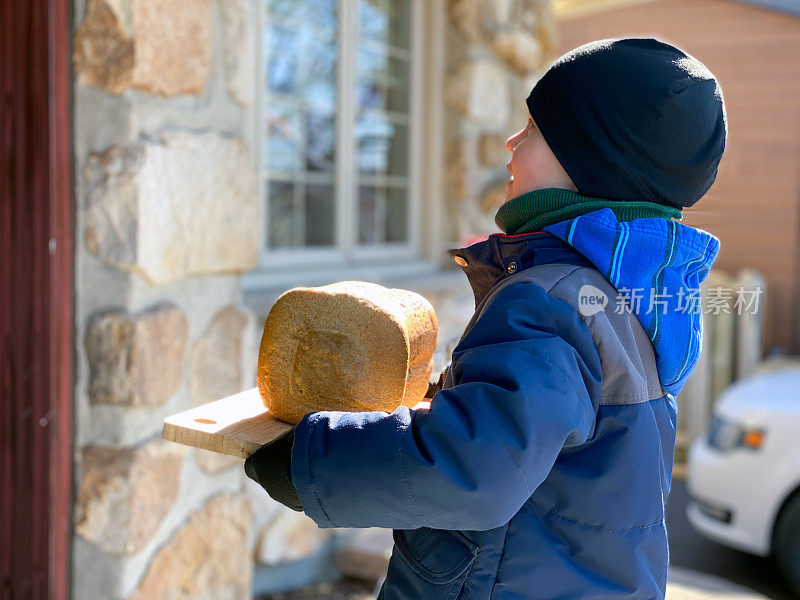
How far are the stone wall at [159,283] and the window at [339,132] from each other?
0.87m

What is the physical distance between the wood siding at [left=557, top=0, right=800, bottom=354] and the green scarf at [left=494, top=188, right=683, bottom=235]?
8.30 metres

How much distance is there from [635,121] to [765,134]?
8710mm

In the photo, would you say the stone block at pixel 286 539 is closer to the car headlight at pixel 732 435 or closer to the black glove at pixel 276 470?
the black glove at pixel 276 470

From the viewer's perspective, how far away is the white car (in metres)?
3.95

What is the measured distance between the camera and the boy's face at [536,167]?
49.4 inches

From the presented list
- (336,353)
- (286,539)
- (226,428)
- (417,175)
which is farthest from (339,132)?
(226,428)

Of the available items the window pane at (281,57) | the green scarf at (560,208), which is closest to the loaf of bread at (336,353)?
the green scarf at (560,208)

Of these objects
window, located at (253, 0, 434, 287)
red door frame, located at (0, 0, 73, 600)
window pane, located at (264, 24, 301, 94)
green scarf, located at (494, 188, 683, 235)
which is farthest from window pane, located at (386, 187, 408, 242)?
green scarf, located at (494, 188, 683, 235)

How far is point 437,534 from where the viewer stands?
120 cm

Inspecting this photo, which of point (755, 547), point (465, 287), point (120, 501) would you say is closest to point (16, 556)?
point (120, 501)

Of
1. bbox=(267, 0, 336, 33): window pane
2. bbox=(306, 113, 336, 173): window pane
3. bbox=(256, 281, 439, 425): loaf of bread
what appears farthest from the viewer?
bbox=(306, 113, 336, 173): window pane

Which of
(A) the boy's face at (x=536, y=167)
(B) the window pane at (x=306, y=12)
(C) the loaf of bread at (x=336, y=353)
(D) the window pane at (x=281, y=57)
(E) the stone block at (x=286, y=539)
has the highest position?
(B) the window pane at (x=306, y=12)

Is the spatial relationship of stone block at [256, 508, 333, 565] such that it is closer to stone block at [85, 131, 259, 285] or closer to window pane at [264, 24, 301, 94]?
stone block at [85, 131, 259, 285]

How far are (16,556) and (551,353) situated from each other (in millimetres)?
1633
